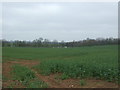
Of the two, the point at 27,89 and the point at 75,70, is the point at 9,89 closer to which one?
the point at 27,89

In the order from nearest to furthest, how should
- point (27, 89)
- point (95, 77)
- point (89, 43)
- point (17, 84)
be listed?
point (27, 89)
point (17, 84)
point (95, 77)
point (89, 43)

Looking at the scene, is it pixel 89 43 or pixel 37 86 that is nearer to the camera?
pixel 37 86

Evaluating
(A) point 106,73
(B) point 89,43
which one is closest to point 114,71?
(A) point 106,73

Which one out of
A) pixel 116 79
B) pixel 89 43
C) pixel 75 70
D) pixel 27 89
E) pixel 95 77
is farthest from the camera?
pixel 89 43

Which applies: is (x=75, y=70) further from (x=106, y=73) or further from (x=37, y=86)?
(x=37, y=86)

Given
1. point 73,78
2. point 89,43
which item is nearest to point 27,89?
point 73,78

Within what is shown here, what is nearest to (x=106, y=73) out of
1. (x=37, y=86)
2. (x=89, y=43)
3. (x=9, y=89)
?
(x=37, y=86)

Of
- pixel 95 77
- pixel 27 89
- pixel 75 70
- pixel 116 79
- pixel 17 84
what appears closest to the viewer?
pixel 27 89

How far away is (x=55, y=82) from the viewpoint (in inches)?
275

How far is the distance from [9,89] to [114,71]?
12.3 feet

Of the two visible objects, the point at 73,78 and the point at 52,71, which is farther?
the point at 52,71

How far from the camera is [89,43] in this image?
53.1m

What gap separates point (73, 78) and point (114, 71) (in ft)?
4.84

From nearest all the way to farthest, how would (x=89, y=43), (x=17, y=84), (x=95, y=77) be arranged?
(x=17, y=84)
(x=95, y=77)
(x=89, y=43)
